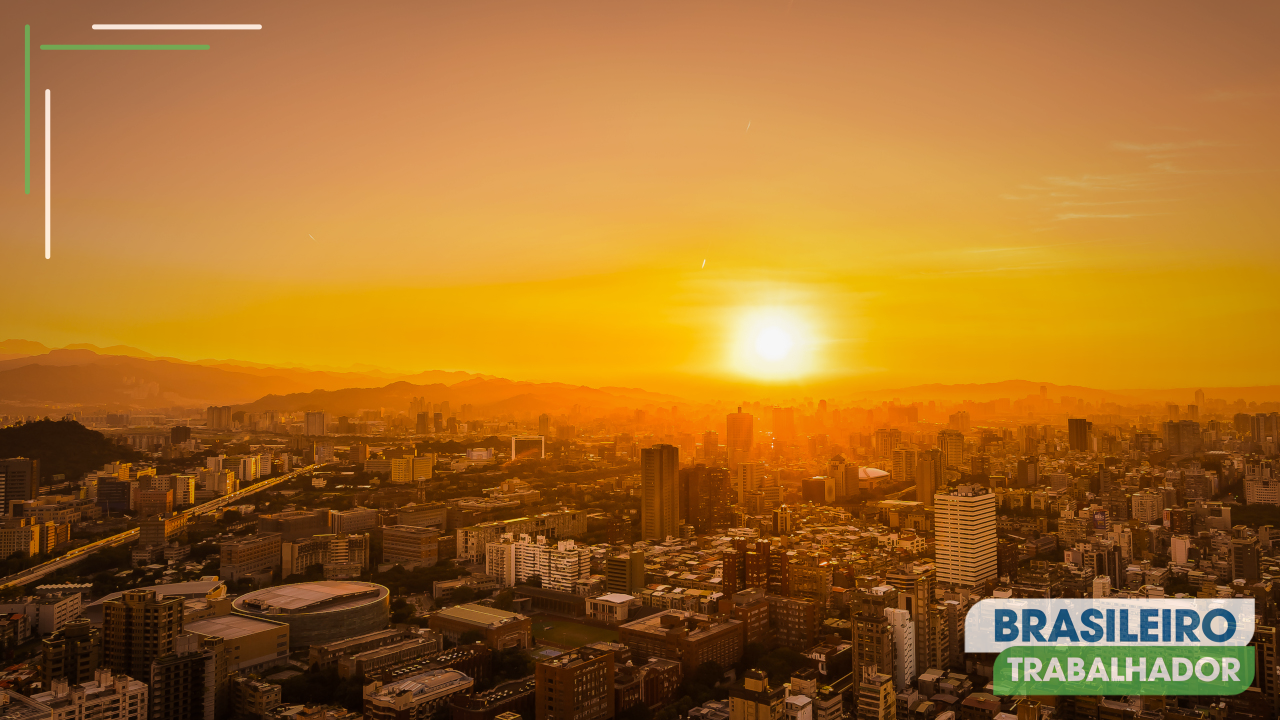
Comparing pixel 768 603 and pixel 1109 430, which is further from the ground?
pixel 1109 430

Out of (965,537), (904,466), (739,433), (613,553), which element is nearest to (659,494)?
(613,553)

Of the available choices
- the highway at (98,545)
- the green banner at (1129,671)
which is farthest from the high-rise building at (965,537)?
the highway at (98,545)

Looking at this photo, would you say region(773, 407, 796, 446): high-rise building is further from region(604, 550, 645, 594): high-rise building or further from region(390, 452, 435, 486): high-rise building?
region(604, 550, 645, 594): high-rise building

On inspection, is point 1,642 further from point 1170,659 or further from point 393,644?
point 1170,659

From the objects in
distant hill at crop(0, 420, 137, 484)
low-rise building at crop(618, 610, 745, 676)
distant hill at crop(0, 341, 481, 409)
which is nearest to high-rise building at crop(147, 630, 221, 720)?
low-rise building at crop(618, 610, 745, 676)

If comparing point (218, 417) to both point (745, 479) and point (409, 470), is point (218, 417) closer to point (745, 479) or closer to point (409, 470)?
point (409, 470)

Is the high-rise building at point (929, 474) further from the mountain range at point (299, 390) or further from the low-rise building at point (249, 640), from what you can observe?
the low-rise building at point (249, 640)

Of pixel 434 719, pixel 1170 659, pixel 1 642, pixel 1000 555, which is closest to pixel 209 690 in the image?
pixel 434 719
